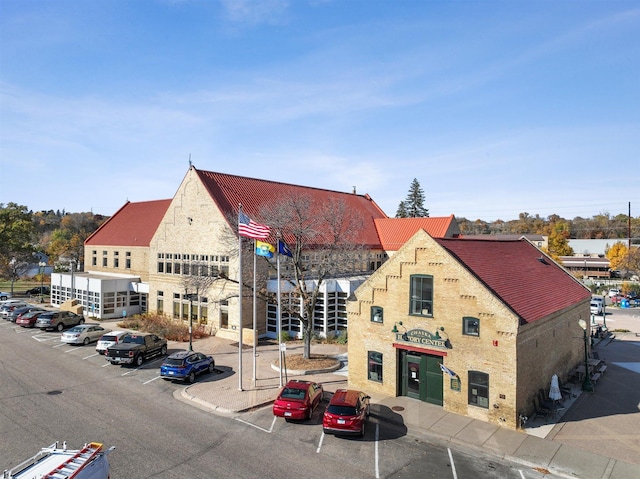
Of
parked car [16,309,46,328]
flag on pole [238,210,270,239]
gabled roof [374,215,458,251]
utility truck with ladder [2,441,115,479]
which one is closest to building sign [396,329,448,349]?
flag on pole [238,210,270,239]

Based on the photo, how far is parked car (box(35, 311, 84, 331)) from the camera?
35.2 metres

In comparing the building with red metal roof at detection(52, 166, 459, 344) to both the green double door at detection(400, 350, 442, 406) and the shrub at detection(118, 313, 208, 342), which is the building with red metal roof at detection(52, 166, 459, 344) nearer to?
the shrub at detection(118, 313, 208, 342)

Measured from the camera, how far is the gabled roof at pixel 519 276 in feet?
61.4

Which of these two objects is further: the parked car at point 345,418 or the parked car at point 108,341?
the parked car at point 108,341

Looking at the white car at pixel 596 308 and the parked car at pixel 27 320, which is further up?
the parked car at pixel 27 320

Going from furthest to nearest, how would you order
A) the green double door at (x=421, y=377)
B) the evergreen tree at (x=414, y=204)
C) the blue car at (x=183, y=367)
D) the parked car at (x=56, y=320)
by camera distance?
the evergreen tree at (x=414, y=204)
the parked car at (x=56, y=320)
the blue car at (x=183, y=367)
the green double door at (x=421, y=377)

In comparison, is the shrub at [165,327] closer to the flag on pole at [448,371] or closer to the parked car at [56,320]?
the parked car at [56,320]

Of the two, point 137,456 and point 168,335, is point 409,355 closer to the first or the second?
point 137,456

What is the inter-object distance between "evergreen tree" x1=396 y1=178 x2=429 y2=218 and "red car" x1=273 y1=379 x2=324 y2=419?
83.9 m

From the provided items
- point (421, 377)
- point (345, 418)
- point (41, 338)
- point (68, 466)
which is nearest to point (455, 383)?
point (421, 377)

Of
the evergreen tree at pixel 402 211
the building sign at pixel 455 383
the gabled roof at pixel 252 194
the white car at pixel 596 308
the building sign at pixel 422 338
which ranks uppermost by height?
the evergreen tree at pixel 402 211

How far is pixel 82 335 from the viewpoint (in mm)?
30688

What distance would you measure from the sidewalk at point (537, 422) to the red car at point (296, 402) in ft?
7.26

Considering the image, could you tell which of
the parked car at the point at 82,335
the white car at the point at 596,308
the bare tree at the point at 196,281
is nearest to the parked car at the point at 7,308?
the parked car at the point at 82,335
